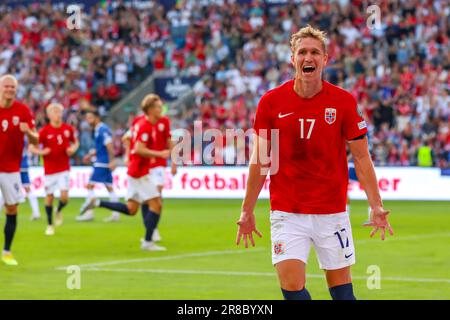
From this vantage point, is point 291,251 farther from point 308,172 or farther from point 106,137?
point 106,137

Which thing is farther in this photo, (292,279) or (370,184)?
(370,184)

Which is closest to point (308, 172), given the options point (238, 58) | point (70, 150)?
point (70, 150)

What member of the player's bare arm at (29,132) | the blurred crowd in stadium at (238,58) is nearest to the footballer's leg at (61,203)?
the player's bare arm at (29,132)

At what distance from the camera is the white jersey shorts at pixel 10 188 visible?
1501 cm

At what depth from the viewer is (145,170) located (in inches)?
715

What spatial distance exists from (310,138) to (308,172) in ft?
0.90

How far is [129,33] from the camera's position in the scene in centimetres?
4319

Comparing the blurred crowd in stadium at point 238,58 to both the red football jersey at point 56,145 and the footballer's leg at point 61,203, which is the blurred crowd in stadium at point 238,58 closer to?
the red football jersey at point 56,145

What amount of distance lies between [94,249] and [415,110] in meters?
17.8

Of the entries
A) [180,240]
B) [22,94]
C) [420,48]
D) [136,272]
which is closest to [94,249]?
[180,240]

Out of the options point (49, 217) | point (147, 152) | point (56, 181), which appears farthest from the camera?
point (56, 181)

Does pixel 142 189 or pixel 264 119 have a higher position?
pixel 264 119

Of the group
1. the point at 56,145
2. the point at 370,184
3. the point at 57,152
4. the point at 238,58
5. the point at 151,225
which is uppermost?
the point at 238,58

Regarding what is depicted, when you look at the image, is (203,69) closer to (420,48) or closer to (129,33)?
(129,33)
